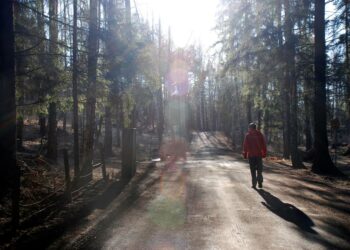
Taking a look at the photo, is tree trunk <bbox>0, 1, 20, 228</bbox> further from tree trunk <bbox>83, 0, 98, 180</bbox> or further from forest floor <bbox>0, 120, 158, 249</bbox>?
tree trunk <bbox>83, 0, 98, 180</bbox>

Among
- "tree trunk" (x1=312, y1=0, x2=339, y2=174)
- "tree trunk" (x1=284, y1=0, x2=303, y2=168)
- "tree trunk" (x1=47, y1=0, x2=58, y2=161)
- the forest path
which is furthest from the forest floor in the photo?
"tree trunk" (x1=284, y1=0, x2=303, y2=168)

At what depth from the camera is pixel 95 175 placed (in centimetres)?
1579

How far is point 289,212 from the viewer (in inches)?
364

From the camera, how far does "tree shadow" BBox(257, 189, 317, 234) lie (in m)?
8.00

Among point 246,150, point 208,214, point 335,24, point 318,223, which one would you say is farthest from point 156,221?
point 335,24

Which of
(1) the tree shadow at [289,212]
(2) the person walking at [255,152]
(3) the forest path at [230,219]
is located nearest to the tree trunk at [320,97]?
(3) the forest path at [230,219]

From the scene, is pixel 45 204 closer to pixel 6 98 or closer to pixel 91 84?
pixel 6 98

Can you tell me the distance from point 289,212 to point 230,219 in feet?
4.96

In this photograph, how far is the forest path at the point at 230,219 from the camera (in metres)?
6.80

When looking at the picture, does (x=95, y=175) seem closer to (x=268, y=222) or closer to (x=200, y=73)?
(x=268, y=222)

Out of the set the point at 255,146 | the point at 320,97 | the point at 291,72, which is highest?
the point at 291,72

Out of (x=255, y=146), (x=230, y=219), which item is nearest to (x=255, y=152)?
(x=255, y=146)

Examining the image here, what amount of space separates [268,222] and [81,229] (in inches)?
129

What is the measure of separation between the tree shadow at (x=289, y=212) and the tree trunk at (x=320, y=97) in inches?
302
